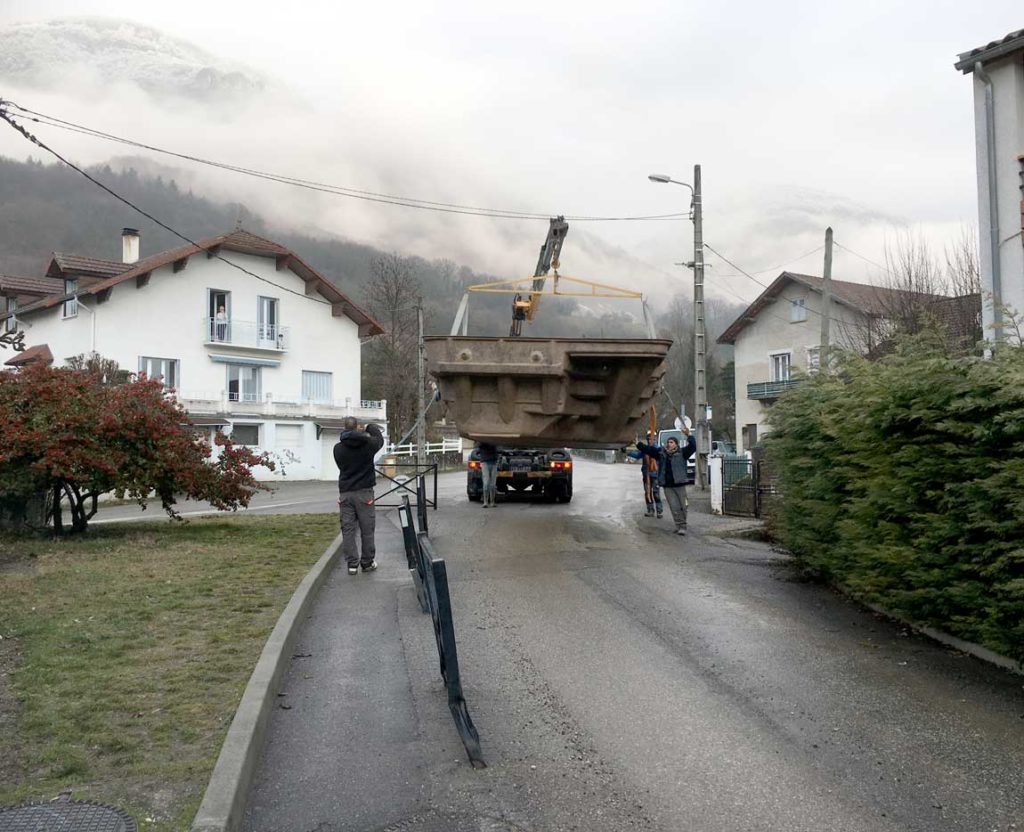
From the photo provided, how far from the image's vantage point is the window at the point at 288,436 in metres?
40.2

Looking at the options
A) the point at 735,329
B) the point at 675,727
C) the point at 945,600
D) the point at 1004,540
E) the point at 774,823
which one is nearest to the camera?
the point at 774,823

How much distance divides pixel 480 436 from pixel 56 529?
608cm

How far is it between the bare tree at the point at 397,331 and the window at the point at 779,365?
20960 millimetres

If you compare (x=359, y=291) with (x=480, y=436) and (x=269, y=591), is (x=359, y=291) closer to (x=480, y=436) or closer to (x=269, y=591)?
(x=480, y=436)

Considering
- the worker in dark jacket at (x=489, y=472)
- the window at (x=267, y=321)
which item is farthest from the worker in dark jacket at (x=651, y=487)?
the window at (x=267, y=321)

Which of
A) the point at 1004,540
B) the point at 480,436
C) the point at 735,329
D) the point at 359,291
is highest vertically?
the point at 359,291

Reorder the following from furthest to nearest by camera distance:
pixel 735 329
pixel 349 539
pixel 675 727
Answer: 1. pixel 735 329
2. pixel 349 539
3. pixel 675 727

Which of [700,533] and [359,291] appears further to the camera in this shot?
[359,291]

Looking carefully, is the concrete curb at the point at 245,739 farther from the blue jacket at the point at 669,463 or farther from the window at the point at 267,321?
the window at the point at 267,321

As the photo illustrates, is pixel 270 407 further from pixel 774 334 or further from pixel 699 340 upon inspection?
pixel 774 334

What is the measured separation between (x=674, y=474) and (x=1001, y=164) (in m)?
7.04

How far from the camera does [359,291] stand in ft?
190

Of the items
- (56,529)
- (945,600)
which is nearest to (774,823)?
(945,600)

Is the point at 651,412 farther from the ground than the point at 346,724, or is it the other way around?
the point at 651,412
